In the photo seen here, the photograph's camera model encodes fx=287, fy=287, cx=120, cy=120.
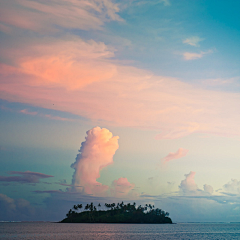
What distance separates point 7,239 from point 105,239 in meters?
56.0

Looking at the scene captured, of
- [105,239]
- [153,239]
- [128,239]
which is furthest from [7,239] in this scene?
[153,239]

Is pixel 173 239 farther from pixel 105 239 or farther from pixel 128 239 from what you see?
pixel 105 239

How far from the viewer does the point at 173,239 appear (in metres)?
174

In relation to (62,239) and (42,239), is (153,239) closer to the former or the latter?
(62,239)

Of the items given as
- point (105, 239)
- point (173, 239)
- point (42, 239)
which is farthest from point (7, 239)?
point (173, 239)

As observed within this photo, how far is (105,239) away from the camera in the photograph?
538ft

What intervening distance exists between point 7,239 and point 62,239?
1285 inches

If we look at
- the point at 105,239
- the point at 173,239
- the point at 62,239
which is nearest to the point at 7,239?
the point at 62,239

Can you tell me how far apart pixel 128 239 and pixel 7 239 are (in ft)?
227

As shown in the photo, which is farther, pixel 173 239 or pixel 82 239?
pixel 173 239

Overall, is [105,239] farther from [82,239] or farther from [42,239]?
[42,239]

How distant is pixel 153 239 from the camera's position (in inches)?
6624

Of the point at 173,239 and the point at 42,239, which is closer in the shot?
the point at 42,239

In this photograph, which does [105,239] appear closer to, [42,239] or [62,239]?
[62,239]
